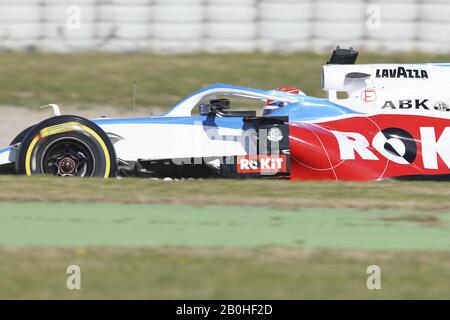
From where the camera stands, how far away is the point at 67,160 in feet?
25.0

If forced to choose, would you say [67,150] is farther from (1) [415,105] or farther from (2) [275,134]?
(1) [415,105]

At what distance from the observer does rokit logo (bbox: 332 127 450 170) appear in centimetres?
761

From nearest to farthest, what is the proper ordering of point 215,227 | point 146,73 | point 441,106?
point 215,227 < point 441,106 < point 146,73

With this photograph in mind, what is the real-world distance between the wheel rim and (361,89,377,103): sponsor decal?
93.3 inches

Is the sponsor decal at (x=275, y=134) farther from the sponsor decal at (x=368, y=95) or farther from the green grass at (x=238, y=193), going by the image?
the sponsor decal at (x=368, y=95)

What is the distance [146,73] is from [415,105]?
6.14m

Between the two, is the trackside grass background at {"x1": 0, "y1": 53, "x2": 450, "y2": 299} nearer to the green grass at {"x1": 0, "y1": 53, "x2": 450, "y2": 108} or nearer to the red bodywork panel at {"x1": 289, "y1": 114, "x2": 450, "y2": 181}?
the red bodywork panel at {"x1": 289, "y1": 114, "x2": 450, "y2": 181}

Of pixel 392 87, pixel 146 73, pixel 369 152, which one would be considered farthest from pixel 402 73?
pixel 146 73

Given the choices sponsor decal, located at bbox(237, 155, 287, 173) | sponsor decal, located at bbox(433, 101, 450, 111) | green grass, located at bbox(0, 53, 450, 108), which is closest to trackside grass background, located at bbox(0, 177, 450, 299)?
sponsor decal, located at bbox(237, 155, 287, 173)

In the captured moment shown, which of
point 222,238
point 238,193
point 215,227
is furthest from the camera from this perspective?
point 238,193

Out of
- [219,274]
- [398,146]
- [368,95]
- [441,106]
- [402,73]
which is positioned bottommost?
[219,274]

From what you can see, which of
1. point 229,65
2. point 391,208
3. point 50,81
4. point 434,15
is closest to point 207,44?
point 229,65

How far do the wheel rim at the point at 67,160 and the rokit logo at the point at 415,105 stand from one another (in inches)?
100

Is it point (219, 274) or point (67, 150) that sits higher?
point (67, 150)
